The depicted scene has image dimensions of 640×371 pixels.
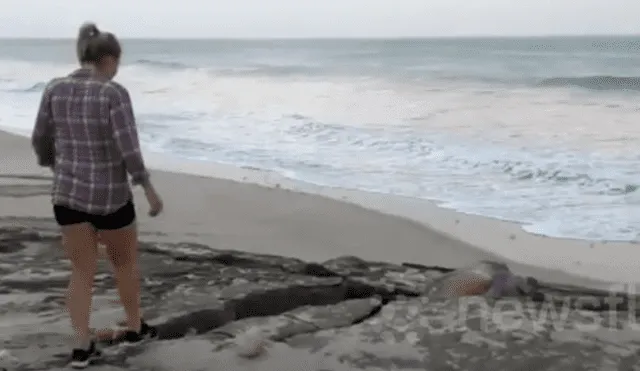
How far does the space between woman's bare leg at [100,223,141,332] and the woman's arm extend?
0.31 metres

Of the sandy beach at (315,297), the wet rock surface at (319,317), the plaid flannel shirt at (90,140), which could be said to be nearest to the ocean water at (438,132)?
the sandy beach at (315,297)

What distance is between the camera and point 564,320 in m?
3.76

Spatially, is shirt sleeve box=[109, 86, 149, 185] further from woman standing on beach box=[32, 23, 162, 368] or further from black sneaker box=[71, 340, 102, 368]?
black sneaker box=[71, 340, 102, 368]

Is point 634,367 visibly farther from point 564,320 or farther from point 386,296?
point 386,296

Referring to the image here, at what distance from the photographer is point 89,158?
10.3ft

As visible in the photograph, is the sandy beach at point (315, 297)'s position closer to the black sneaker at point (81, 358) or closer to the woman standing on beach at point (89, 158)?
the black sneaker at point (81, 358)

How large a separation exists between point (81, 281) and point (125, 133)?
26.1 inches

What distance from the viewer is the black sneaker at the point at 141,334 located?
352cm

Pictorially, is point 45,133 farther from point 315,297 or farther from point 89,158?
point 315,297

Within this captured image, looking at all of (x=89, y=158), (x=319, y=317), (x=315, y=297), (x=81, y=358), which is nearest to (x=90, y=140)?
(x=89, y=158)

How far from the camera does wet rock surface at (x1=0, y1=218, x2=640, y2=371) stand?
3.35 m

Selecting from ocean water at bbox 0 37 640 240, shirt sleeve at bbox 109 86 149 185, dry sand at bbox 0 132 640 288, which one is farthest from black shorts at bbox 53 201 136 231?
ocean water at bbox 0 37 640 240

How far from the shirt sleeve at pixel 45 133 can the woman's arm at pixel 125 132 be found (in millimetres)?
284

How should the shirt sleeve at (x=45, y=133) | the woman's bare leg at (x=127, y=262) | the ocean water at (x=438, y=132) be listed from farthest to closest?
the ocean water at (x=438, y=132) → the woman's bare leg at (x=127, y=262) → the shirt sleeve at (x=45, y=133)
